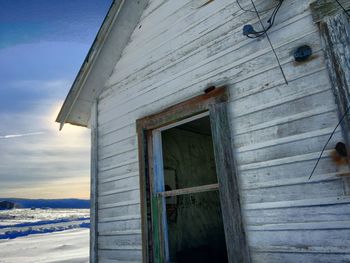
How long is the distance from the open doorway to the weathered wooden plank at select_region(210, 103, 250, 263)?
2126 millimetres

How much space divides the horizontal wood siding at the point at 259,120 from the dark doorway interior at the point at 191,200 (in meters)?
1.40

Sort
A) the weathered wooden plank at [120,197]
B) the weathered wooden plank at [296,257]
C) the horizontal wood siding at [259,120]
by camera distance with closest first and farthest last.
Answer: the weathered wooden plank at [296,257] → the horizontal wood siding at [259,120] → the weathered wooden plank at [120,197]

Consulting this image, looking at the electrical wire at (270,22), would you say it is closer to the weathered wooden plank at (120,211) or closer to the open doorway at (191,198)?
the open doorway at (191,198)

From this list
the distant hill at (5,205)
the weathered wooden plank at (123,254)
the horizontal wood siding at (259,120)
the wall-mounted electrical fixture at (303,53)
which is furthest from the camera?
the distant hill at (5,205)

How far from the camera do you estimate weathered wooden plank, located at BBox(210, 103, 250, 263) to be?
2949mm

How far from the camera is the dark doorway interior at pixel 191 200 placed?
5.68 m

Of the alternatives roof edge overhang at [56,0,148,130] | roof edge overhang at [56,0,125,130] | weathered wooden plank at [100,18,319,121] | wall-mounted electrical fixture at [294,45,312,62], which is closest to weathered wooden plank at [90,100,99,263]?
roof edge overhang at [56,0,148,130]

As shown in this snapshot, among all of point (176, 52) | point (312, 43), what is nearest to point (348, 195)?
point (312, 43)

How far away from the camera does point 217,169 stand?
10.8ft

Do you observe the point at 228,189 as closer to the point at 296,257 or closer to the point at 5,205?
the point at 296,257

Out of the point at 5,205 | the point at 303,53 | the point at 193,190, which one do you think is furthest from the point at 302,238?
the point at 5,205

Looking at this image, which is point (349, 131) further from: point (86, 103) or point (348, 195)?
point (86, 103)

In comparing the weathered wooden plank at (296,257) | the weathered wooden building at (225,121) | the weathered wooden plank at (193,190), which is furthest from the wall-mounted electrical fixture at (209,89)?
the weathered wooden plank at (296,257)

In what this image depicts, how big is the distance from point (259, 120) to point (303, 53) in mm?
811
